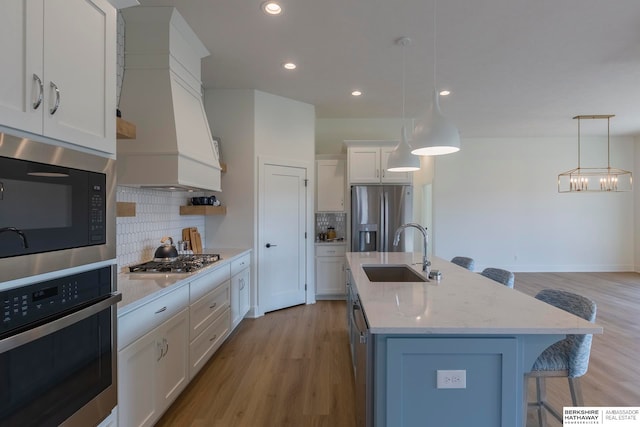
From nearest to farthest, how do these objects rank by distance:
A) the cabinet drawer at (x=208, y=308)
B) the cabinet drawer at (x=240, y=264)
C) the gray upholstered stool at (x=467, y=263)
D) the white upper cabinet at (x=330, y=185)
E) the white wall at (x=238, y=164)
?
the cabinet drawer at (x=208, y=308) → the gray upholstered stool at (x=467, y=263) → the cabinet drawer at (x=240, y=264) → the white wall at (x=238, y=164) → the white upper cabinet at (x=330, y=185)

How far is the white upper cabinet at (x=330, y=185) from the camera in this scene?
4.85 metres

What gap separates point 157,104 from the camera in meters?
2.39

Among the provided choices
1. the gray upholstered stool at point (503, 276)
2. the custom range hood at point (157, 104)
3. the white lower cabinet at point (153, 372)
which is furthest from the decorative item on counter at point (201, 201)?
the gray upholstered stool at point (503, 276)

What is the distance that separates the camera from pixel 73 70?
1150 mm

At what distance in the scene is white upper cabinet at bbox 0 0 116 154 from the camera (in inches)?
37.3

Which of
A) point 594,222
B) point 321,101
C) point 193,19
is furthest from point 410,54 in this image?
point 594,222

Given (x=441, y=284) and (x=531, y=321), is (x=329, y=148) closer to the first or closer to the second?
(x=441, y=284)

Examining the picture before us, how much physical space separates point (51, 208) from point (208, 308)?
5.47 feet

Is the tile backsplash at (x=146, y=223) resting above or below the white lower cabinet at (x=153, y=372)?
above

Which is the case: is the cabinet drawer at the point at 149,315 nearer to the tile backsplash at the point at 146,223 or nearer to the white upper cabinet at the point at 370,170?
the tile backsplash at the point at 146,223

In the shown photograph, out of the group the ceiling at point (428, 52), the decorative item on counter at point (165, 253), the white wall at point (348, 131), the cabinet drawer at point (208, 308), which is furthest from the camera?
the white wall at point (348, 131)

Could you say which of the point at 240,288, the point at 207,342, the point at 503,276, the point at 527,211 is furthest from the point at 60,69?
the point at 527,211

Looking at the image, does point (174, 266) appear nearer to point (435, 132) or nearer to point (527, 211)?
point (435, 132)

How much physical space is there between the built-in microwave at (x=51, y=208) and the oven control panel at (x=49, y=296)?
0.17 ft
